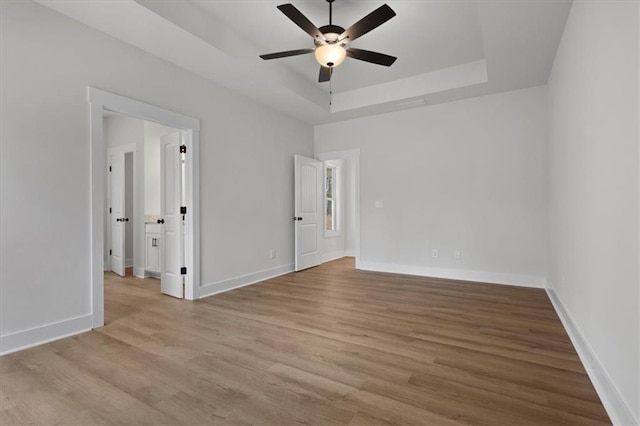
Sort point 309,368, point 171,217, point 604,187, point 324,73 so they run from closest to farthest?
point 604,187 → point 309,368 → point 324,73 → point 171,217

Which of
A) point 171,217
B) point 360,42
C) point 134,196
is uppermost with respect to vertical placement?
point 360,42

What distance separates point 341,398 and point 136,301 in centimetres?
304

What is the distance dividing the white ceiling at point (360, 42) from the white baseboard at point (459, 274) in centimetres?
266

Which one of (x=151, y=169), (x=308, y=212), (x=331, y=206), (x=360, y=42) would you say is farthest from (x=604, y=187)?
(x=331, y=206)

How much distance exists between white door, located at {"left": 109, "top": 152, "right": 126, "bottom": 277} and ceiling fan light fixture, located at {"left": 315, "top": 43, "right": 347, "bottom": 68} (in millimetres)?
4261

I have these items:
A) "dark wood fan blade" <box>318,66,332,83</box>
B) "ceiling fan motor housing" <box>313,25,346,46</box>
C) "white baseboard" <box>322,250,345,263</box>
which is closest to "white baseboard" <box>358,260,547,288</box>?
"white baseboard" <box>322,250,345,263</box>

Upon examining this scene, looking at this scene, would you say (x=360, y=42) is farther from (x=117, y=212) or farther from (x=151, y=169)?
(x=117, y=212)

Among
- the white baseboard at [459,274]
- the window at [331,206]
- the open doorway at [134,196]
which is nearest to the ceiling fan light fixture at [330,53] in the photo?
the open doorway at [134,196]

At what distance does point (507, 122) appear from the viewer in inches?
179

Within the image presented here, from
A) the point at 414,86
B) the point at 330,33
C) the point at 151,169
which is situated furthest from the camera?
the point at 151,169

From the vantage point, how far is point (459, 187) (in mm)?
4910

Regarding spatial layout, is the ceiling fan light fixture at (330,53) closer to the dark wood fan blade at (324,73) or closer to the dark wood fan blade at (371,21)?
the dark wood fan blade at (371,21)

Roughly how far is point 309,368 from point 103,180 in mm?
2497

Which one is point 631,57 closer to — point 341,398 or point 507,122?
point 341,398
